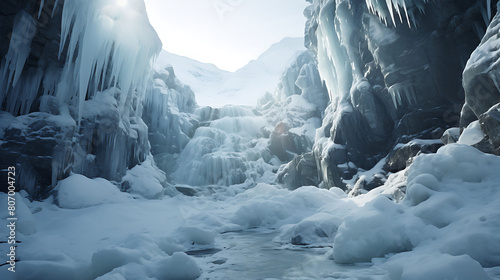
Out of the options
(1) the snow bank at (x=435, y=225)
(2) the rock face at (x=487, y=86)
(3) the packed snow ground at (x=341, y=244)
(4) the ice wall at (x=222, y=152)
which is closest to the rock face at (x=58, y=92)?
(3) the packed snow ground at (x=341, y=244)

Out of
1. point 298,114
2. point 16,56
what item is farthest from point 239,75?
point 16,56

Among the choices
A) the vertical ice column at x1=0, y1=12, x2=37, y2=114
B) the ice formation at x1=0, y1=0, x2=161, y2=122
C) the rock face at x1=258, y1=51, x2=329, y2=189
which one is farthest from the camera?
the rock face at x1=258, y1=51, x2=329, y2=189

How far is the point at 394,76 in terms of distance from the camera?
16.6m

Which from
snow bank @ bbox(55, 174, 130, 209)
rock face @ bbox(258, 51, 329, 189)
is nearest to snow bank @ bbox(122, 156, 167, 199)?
snow bank @ bbox(55, 174, 130, 209)

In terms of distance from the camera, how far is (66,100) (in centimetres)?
1437

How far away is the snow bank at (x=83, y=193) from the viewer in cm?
1114

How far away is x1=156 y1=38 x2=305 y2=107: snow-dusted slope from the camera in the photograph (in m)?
103

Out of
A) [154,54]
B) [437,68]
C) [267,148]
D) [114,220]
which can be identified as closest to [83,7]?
[154,54]

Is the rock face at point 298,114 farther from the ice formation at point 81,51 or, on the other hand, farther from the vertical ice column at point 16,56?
the vertical ice column at point 16,56

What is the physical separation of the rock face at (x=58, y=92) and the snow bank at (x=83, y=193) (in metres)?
0.57

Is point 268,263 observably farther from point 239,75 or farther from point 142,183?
point 239,75

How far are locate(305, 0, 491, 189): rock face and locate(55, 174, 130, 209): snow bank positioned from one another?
14.9 meters

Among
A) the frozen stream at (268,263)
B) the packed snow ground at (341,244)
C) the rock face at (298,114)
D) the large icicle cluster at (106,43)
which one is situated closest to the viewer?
the packed snow ground at (341,244)

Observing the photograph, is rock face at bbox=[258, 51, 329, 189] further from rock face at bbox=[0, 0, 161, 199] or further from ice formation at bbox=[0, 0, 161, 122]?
ice formation at bbox=[0, 0, 161, 122]
